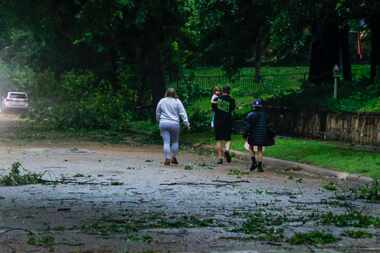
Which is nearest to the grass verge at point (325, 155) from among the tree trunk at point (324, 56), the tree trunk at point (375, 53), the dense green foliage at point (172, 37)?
the dense green foliage at point (172, 37)

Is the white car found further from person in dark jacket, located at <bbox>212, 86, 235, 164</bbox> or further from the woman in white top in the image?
the woman in white top

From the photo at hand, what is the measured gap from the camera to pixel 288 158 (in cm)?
2331

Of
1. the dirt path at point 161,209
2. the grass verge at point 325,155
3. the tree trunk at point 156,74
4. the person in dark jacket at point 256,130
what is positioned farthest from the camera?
the tree trunk at point 156,74

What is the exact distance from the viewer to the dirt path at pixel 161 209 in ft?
31.5

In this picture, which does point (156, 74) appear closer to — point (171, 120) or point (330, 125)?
point (330, 125)

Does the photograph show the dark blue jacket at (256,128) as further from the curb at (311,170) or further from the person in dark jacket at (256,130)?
the curb at (311,170)

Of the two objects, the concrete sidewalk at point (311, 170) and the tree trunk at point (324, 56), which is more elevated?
the tree trunk at point (324, 56)

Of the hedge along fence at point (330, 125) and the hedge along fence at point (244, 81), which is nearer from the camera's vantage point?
the hedge along fence at point (330, 125)

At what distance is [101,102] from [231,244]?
30640mm

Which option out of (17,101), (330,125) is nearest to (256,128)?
(330,125)

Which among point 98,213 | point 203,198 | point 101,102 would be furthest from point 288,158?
point 101,102

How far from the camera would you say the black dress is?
23.8 metres

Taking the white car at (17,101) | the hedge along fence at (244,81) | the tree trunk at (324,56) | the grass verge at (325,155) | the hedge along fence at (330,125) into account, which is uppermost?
the tree trunk at (324,56)

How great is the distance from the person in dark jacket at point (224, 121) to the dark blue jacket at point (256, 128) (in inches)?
95.1
